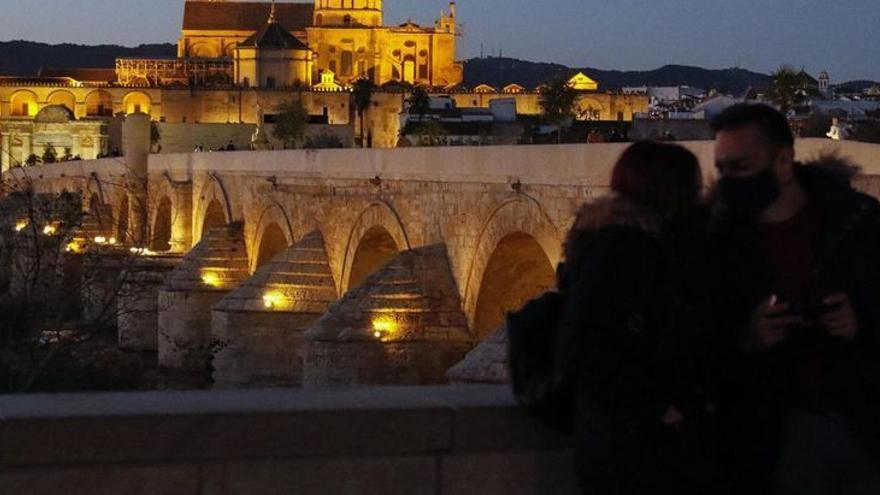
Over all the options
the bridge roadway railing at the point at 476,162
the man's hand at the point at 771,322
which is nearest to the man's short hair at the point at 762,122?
the man's hand at the point at 771,322

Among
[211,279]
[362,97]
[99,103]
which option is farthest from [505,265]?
[99,103]

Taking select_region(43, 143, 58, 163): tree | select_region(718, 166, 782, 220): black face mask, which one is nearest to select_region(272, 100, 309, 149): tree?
select_region(43, 143, 58, 163): tree

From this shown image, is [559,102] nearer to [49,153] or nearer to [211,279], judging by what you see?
[49,153]

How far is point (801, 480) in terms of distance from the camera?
3.30 meters

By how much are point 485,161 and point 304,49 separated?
3158 inches

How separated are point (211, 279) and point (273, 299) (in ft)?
17.5

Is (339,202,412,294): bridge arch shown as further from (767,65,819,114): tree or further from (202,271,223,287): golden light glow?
(767,65,819,114): tree

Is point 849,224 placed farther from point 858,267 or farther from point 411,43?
point 411,43

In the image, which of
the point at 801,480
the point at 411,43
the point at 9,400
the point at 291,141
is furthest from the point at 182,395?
the point at 411,43

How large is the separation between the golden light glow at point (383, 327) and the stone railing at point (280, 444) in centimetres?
1040

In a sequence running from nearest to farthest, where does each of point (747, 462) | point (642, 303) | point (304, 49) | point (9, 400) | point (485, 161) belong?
point (642, 303), point (747, 462), point (9, 400), point (485, 161), point (304, 49)

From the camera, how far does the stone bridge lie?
40.8 feet

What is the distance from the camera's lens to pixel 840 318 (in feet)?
10.5

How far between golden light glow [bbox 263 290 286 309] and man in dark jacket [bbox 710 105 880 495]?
15.0 m
